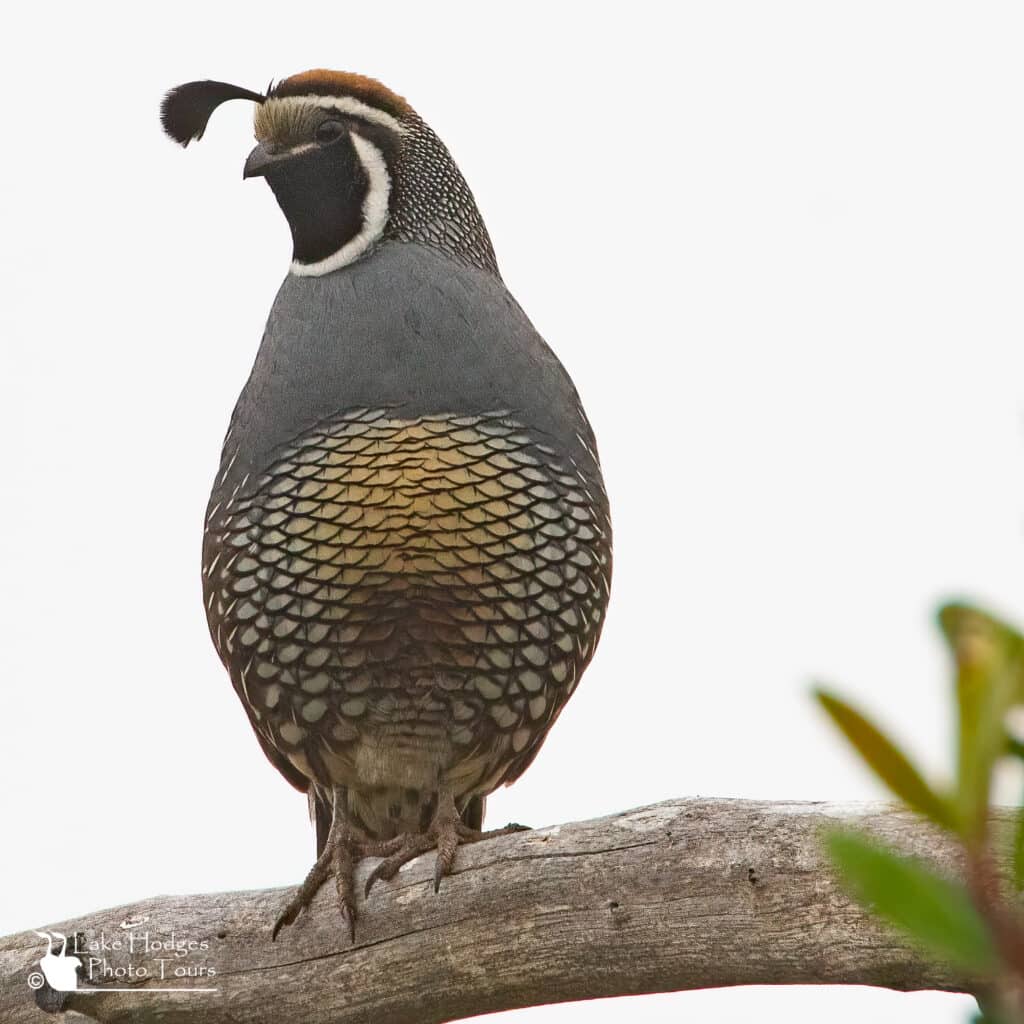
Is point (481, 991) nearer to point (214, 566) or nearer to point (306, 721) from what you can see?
point (306, 721)

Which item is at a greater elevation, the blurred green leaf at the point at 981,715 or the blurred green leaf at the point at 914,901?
the blurred green leaf at the point at 981,715

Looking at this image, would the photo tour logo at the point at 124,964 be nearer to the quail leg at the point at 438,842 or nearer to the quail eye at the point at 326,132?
the quail leg at the point at 438,842

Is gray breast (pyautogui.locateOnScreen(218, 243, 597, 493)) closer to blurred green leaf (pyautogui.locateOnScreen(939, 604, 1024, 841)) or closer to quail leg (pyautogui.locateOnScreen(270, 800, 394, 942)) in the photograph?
quail leg (pyautogui.locateOnScreen(270, 800, 394, 942))

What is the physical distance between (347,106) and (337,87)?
2.1 inches

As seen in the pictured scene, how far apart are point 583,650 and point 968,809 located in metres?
3.12

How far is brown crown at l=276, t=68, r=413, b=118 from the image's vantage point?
3770 mm

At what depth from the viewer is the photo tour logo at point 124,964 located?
305 centimetres

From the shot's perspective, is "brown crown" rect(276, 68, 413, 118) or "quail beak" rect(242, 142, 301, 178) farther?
"brown crown" rect(276, 68, 413, 118)

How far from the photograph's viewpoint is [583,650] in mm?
3533

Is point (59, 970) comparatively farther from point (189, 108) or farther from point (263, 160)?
point (189, 108)

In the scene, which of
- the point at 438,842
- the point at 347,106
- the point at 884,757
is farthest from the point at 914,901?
the point at 347,106

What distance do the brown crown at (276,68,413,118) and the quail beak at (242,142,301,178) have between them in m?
0.16

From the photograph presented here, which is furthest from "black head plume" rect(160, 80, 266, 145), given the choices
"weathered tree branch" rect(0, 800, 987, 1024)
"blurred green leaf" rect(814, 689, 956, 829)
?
"blurred green leaf" rect(814, 689, 956, 829)

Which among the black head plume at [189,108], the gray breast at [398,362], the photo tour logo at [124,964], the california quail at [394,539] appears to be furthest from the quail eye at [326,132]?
the photo tour logo at [124,964]
